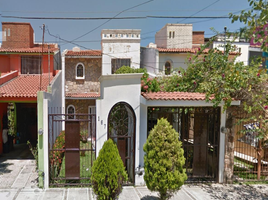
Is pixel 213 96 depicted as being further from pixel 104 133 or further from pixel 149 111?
pixel 104 133

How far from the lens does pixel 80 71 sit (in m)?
18.1

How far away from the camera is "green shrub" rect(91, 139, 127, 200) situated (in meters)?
5.79

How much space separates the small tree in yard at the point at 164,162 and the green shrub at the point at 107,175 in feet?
3.11

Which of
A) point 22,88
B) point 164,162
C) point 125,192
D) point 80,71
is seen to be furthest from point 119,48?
point 164,162

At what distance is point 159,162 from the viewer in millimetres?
5996

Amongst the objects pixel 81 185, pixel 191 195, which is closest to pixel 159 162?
pixel 191 195

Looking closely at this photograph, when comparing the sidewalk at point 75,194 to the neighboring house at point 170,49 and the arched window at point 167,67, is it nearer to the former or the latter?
the neighboring house at point 170,49

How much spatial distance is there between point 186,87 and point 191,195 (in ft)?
18.1

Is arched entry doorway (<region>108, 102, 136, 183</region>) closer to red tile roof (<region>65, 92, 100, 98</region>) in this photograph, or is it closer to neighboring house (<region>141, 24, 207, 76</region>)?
neighboring house (<region>141, 24, 207, 76</region>)

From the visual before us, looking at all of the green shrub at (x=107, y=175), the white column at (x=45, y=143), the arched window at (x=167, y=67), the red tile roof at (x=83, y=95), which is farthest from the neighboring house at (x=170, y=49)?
the green shrub at (x=107, y=175)

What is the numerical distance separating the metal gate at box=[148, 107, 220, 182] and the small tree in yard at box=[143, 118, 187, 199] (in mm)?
2000

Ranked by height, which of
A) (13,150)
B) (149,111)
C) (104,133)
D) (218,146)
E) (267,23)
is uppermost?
(267,23)

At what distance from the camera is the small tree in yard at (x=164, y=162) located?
19.6ft

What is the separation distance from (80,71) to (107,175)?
44.7ft
